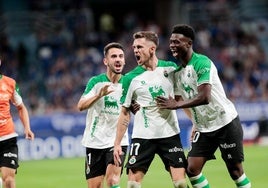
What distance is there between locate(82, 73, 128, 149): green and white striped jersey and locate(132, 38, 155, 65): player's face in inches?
39.2

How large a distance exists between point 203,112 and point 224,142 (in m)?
0.49

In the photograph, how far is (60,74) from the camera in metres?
27.3

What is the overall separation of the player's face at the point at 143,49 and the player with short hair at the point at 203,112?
264mm

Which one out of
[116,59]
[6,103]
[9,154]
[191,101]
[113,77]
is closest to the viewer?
[191,101]

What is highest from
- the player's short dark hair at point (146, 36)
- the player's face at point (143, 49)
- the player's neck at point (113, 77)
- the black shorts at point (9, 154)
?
the player's short dark hair at point (146, 36)

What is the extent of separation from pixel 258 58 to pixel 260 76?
1.49 meters

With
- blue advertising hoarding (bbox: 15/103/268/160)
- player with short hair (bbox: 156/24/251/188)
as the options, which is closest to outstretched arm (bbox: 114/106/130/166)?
player with short hair (bbox: 156/24/251/188)

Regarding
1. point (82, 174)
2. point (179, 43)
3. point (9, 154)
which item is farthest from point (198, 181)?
point (82, 174)

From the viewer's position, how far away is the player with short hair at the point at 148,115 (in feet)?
32.8

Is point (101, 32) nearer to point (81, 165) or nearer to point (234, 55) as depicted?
point (234, 55)

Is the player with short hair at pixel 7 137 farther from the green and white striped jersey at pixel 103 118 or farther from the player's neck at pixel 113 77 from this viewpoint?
the player's neck at pixel 113 77

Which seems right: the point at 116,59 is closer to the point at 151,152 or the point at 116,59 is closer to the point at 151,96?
the point at 151,96

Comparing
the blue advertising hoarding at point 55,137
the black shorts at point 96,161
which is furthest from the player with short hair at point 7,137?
the blue advertising hoarding at point 55,137

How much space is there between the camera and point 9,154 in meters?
11.2
